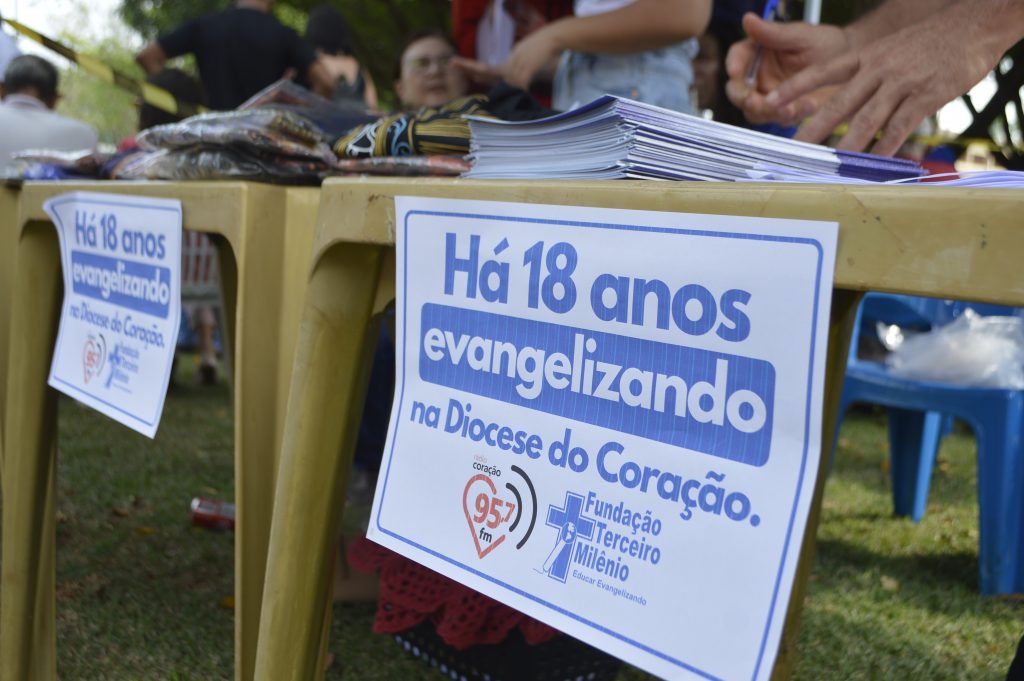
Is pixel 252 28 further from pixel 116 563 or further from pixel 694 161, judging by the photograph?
pixel 694 161

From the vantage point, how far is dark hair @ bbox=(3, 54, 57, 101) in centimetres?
341

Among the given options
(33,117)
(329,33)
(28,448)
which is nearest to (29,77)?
(33,117)

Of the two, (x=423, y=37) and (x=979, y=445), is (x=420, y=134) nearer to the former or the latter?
(x=423, y=37)

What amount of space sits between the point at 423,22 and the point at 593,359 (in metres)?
9.21

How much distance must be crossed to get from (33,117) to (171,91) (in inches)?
53.0

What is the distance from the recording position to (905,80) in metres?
0.98

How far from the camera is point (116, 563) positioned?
2188 mm

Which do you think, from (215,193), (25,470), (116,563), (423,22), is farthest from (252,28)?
(423,22)

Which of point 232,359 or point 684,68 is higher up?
point 684,68

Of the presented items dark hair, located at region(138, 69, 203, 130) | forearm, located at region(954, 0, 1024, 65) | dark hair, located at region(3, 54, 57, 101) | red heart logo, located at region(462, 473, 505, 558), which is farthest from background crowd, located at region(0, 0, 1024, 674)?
dark hair, located at region(138, 69, 203, 130)

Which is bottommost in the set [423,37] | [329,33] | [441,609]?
[441,609]

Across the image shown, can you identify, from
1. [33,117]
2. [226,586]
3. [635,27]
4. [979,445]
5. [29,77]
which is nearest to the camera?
[635,27]

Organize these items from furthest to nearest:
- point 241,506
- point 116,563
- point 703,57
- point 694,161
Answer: point 116,563 → point 703,57 → point 241,506 → point 694,161

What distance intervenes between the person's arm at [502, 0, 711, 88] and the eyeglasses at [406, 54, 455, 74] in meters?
0.93
